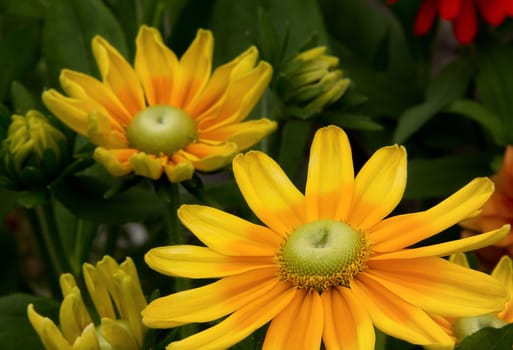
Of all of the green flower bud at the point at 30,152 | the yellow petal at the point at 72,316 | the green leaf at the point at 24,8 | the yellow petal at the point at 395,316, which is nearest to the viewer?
the yellow petal at the point at 395,316

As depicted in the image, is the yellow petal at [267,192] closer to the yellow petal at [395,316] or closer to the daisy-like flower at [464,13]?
the yellow petal at [395,316]

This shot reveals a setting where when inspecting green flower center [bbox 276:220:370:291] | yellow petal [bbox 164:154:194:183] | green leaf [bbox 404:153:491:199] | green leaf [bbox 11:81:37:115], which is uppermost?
green leaf [bbox 11:81:37:115]

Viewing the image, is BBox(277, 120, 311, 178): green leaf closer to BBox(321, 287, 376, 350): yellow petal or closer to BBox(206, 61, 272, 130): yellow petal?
BBox(206, 61, 272, 130): yellow petal

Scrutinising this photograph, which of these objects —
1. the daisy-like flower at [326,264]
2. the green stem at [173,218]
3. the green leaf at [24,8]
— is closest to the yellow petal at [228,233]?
the daisy-like flower at [326,264]

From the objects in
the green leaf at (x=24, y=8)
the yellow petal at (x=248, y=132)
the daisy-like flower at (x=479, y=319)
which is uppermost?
the green leaf at (x=24, y=8)

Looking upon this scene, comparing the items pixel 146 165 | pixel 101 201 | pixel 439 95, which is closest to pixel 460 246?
pixel 146 165

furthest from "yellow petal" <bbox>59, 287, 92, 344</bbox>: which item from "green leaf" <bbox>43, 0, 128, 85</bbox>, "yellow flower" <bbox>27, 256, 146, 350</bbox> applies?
"green leaf" <bbox>43, 0, 128, 85</bbox>
